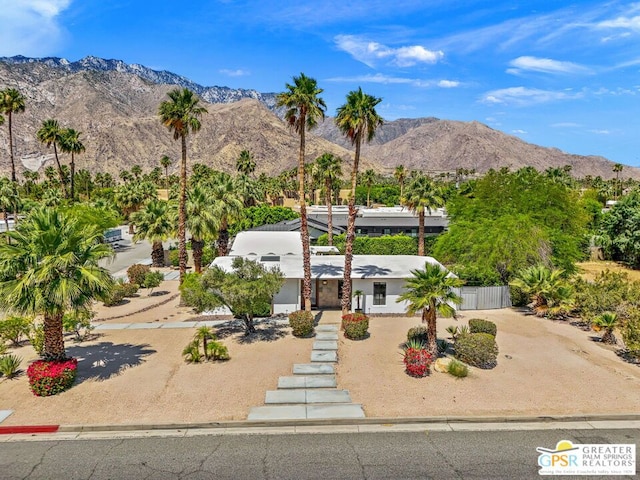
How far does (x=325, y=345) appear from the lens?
21578 mm

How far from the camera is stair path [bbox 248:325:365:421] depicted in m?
14.9

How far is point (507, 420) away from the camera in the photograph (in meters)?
14.9

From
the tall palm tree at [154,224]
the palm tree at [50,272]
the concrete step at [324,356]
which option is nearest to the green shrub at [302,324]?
the concrete step at [324,356]

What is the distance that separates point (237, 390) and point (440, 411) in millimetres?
7513

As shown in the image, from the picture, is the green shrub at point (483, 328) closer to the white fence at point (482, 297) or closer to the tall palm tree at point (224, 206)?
the white fence at point (482, 297)

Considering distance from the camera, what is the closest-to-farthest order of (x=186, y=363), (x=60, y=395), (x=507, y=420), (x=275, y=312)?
1. (x=507, y=420)
2. (x=60, y=395)
3. (x=186, y=363)
4. (x=275, y=312)

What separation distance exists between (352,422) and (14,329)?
57.3 ft

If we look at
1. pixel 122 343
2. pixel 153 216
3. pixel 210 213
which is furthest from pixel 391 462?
pixel 153 216

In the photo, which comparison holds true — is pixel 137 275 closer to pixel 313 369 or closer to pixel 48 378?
pixel 48 378

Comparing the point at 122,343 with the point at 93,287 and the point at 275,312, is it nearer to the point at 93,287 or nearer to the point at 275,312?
the point at 93,287

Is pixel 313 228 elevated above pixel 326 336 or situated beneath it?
elevated above

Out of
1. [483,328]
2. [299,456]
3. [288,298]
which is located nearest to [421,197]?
[288,298]

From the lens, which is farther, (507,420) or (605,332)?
(605,332)

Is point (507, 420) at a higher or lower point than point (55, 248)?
lower
